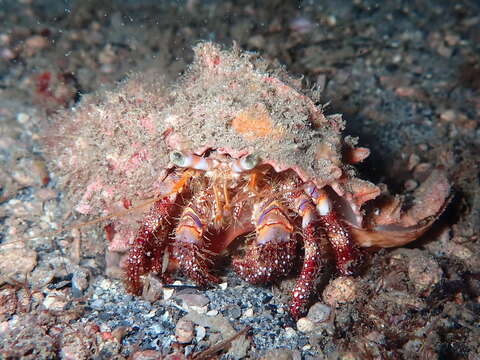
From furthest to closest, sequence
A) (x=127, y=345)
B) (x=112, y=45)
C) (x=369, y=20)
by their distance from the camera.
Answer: (x=369, y=20) → (x=112, y=45) → (x=127, y=345)

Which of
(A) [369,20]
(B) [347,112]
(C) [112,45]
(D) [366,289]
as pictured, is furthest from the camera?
(A) [369,20]

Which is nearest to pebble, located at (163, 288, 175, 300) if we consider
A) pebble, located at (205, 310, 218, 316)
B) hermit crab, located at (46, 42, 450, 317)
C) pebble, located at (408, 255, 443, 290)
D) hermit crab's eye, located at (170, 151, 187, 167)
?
hermit crab, located at (46, 42, 450, 317)

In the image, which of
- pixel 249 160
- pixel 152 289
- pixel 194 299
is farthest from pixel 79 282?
pixel 249 160

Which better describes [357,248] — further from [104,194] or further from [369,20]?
[369,20]

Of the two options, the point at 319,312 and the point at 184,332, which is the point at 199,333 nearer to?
the point at 184,332

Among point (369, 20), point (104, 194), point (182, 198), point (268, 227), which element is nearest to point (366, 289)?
point (268, 227)

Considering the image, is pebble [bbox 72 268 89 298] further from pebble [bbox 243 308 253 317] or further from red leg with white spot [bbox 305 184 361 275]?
red leg with white spot [bbox 305 184 361 275]
